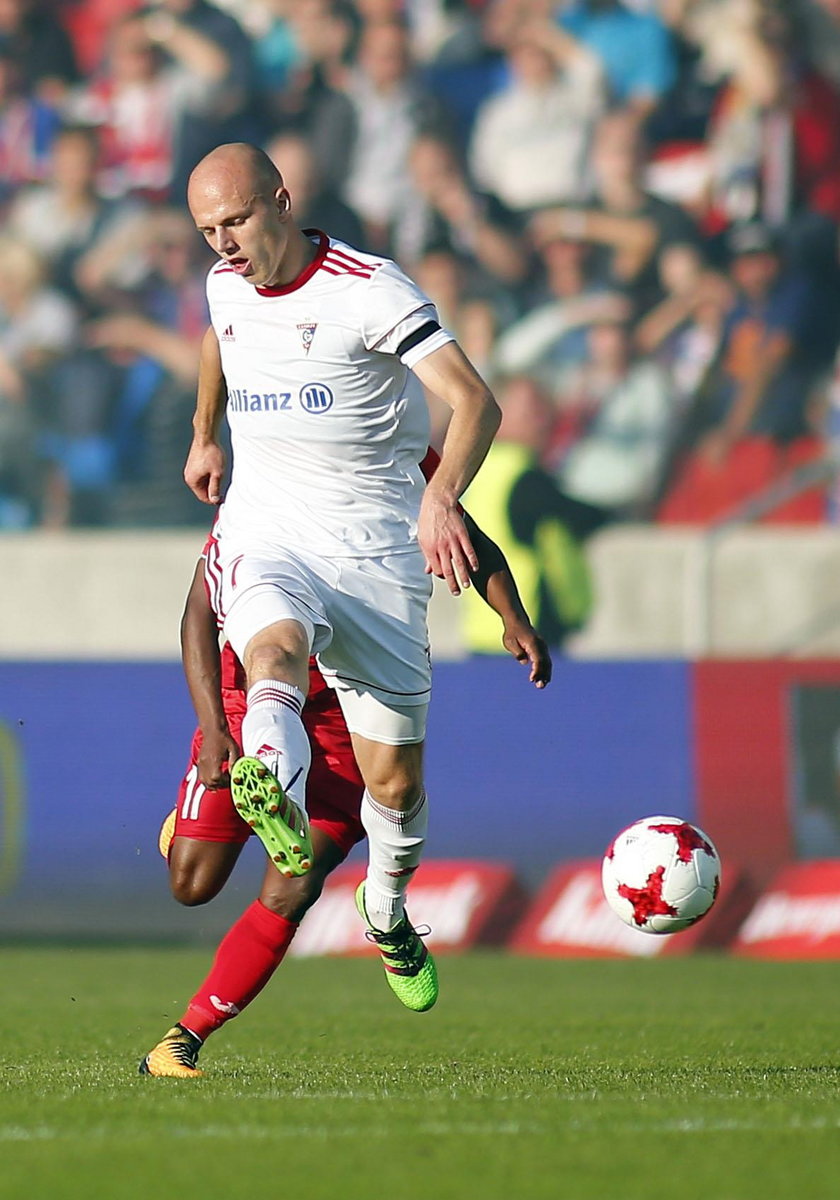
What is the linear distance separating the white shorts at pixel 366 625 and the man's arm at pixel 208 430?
0.46 meters

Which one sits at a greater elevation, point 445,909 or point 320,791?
point 320,791

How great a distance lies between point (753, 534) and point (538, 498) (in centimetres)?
180

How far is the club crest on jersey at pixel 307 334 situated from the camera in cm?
575

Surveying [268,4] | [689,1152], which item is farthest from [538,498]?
[689,1152]

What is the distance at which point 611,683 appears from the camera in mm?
11867

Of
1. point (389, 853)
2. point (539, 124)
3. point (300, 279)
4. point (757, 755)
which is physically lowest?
point (757, 755)

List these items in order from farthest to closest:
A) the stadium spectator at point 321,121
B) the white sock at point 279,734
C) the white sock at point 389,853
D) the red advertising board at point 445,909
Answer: the stadium spectator at point 321,121
the red advertising board at point 445,909
the white sock at point 389,853
the white sock at point 279,734

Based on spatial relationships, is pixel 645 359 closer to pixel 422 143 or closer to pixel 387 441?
pixel 422 143

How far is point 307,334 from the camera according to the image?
5754 mm

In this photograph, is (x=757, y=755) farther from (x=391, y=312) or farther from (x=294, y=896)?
(x=391, y=312)

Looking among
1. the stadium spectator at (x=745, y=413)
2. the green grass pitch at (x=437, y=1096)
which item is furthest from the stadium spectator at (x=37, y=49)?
the green grass pitch at (x=437, y=1096)

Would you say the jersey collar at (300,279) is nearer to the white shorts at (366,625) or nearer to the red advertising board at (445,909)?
the white shorts at (366,625)

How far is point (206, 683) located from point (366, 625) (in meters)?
0.48

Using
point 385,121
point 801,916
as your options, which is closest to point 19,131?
point 385,121
